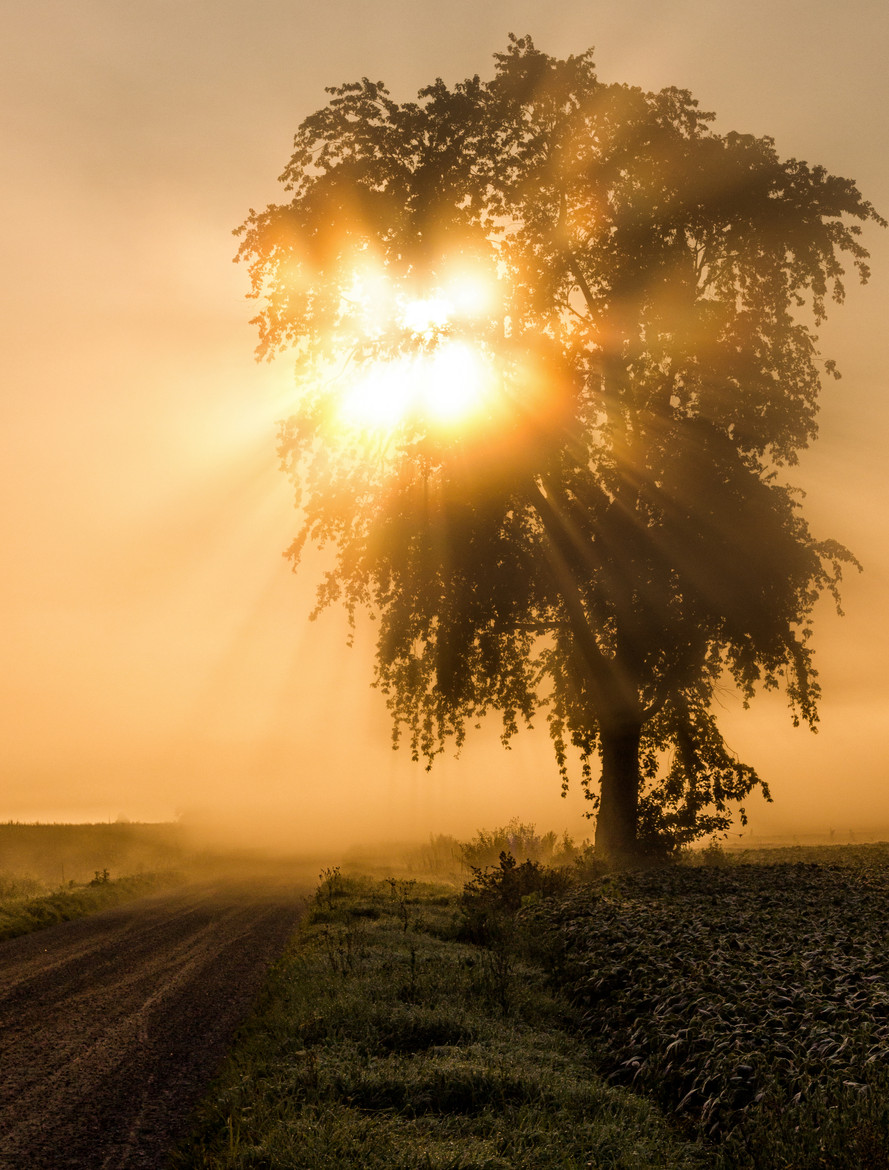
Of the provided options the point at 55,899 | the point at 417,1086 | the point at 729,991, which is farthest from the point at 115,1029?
the point at 55,899

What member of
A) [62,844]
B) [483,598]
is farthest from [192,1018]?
[62,844]

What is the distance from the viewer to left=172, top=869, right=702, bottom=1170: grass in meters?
6.46

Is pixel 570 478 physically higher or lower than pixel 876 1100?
higher

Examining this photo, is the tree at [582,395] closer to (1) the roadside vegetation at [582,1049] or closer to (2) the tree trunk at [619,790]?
(2) the tree trunk at [619,790]

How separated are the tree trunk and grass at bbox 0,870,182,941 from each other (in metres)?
14.1

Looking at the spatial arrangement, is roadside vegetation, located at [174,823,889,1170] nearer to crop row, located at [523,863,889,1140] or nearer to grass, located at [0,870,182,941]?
crop row, located at [523,863,889,1140]

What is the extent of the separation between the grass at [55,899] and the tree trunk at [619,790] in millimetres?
14143

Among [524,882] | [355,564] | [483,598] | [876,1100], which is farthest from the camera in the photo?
[355,564]

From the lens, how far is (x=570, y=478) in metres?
25.4

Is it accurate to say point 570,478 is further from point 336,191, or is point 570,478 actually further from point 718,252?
point 336,191

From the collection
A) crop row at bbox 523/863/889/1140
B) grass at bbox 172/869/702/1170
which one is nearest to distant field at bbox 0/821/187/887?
crop row at bbox 523/863/889/1140

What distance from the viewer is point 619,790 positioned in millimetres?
26297

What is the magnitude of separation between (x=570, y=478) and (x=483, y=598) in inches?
170

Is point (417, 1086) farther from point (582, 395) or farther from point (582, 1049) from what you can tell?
point (582, 395)
